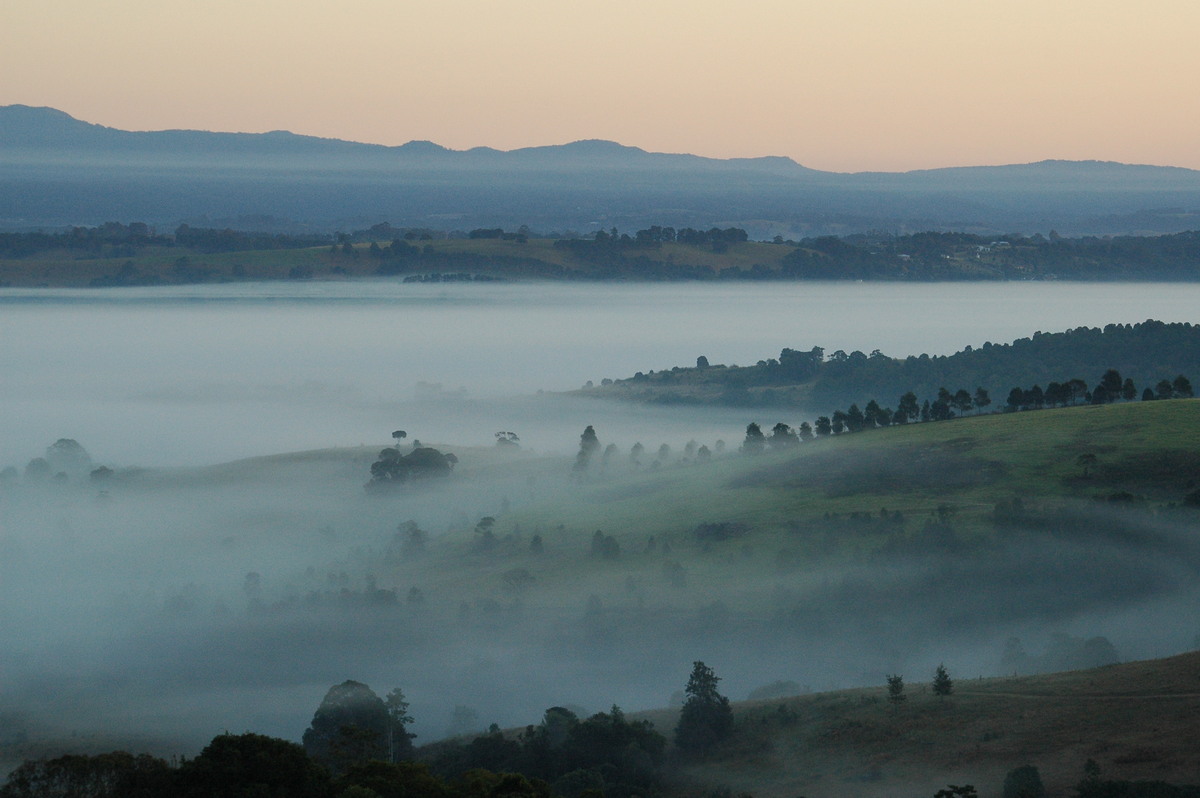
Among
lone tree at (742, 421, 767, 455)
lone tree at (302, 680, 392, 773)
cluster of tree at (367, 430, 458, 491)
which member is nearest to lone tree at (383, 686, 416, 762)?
lone tree at (302, 680, 392, 773)

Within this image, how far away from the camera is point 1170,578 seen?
69.2m

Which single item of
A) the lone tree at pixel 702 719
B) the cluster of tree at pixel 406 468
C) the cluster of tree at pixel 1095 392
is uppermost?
the cluster of tree at pixel 1095 392

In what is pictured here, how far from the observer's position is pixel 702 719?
48.5 m

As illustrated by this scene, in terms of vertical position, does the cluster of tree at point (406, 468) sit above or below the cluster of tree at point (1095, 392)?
below

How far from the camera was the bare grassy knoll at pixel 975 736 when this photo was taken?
37344 mm

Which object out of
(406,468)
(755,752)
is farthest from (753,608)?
(406,468)

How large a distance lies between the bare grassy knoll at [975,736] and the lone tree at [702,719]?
73 cm

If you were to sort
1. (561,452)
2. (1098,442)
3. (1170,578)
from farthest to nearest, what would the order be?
(561,452), (1098,442), (1170,578)

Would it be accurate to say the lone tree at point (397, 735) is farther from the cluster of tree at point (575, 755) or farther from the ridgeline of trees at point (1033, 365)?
the ridgeline of trees at point (1033, 365)

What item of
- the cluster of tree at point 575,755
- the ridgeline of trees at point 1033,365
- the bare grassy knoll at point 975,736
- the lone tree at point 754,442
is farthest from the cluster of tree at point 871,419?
the cluster of tree at point 575,755

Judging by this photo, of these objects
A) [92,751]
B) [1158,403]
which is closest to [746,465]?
[1158,403]

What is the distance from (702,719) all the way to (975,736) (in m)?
10.5

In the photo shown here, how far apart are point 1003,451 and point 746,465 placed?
2294 centimetres

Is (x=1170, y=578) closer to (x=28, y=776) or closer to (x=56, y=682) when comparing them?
(x=28, y=776)
